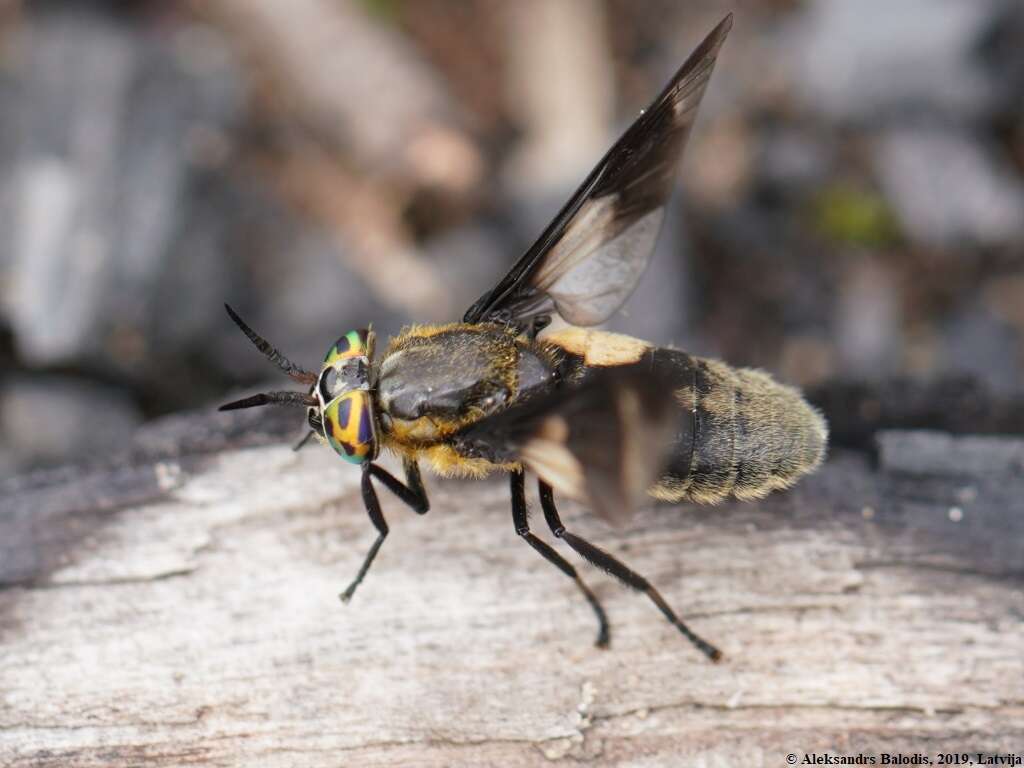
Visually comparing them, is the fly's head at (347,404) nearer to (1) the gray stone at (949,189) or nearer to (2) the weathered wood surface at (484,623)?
(2) the weathered wood surface at (484,623)

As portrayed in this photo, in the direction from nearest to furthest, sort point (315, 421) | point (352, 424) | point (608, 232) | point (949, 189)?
Result: point (352, 424), point (315, 421), point (608, 232), point (949, 189)

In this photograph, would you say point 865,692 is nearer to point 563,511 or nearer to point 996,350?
point 563,511

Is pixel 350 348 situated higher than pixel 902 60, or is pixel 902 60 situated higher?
pixel 902 60

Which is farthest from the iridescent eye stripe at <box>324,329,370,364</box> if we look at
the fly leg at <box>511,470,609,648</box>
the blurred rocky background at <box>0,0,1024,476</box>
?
the blurred rocky background at <box>0,0,1024,476</box>

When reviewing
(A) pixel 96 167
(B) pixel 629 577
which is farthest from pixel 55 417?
(B) pixel 629 577

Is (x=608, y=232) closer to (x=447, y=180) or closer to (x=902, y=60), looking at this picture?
(x=447, y=180)

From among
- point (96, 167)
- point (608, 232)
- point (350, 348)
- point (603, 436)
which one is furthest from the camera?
point (96, 167)

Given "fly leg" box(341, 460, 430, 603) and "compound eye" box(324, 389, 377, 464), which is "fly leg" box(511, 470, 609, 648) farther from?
"compound eye" box(324, 389, 377, 464)
